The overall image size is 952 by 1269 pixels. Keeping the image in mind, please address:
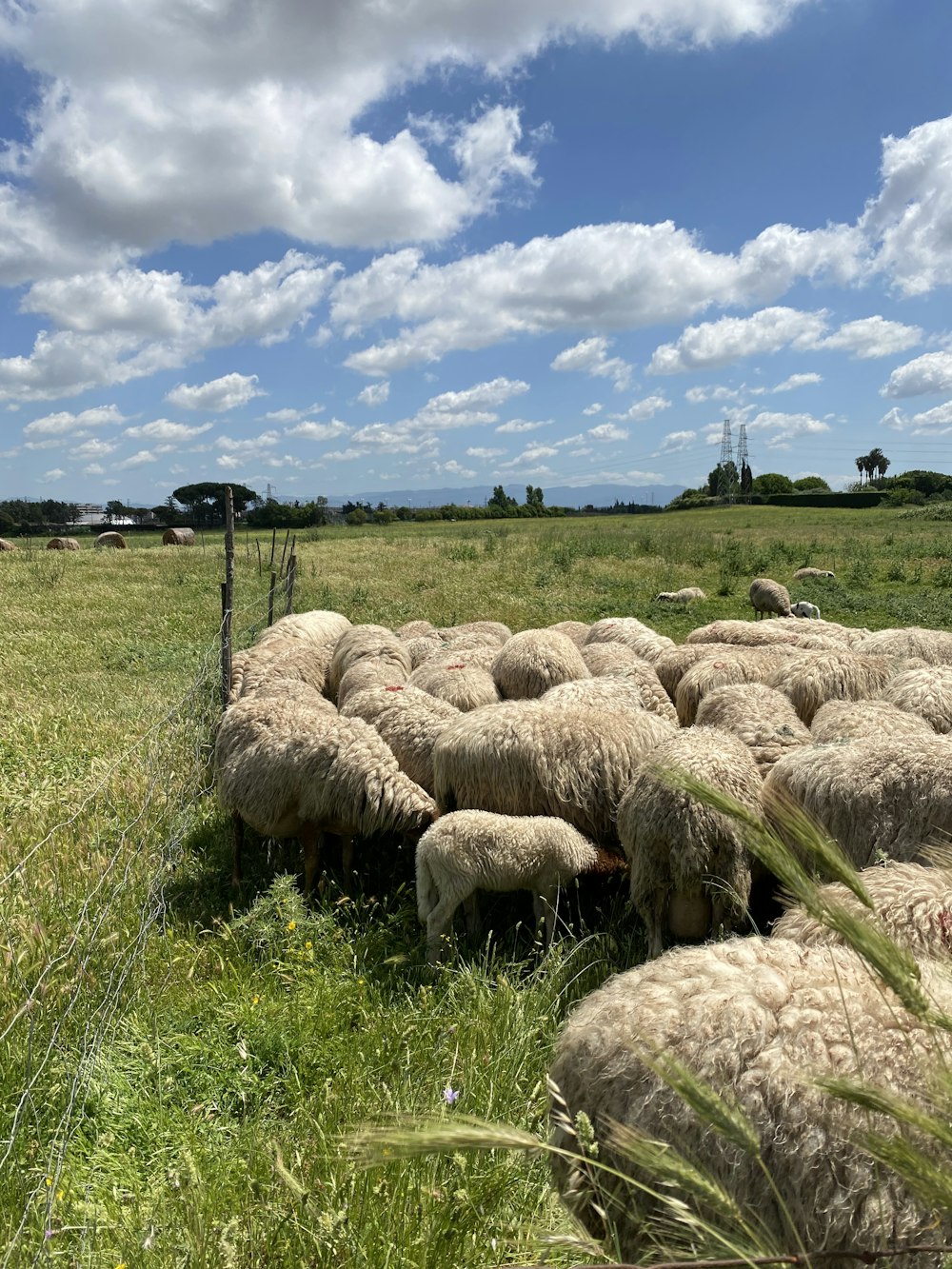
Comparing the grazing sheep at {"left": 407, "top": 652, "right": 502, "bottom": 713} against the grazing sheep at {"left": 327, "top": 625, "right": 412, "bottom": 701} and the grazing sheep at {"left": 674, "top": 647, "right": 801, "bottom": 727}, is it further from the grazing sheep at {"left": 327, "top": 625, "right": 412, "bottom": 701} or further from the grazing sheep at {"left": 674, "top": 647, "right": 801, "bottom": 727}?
the grazing sheep at {"left": 674, "top": 647, "right": 801, "bottom": 727}

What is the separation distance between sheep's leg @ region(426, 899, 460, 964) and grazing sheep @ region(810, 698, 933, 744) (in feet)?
9.22

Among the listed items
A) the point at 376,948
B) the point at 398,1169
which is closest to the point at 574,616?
the point at 376,948

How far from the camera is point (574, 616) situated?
1692 centimetres

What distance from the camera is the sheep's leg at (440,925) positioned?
4.56 meters

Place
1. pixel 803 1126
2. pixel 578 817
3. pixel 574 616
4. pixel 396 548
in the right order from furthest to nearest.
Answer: pixel 396 548
pixel 574 616
pixel 578 817
pixel 803 1126

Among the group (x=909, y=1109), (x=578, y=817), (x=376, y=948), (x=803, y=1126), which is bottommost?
(x=376, y=948)

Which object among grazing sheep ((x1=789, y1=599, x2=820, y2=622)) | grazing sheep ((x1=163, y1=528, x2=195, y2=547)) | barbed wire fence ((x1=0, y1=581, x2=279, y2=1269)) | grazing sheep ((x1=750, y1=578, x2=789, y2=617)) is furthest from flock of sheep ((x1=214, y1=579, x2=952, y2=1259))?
grazing sheep ((x1=163, y1=528, x2=195, y2=547))

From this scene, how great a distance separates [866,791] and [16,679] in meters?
10.9

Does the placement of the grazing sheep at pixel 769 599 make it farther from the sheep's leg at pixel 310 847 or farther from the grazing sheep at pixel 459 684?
the sheep's leg at pixel 310 847

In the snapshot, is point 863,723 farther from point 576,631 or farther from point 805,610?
point 805,610

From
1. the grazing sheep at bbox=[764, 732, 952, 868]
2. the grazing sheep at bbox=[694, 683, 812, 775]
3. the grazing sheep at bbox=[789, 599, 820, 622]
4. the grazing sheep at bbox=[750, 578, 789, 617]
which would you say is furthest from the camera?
the grazing sheep at bbox=[750, 578, 789, 617]

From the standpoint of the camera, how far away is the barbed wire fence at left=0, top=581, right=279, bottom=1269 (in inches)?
110

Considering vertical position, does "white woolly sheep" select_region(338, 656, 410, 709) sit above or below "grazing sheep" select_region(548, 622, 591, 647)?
below

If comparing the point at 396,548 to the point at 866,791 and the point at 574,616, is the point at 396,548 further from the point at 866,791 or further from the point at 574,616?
the point at 866,791
